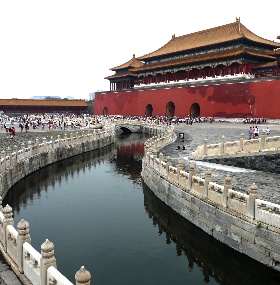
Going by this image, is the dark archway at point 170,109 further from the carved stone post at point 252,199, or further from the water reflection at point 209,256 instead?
the carved stone post at point 252,199

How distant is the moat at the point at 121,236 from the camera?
397 inches

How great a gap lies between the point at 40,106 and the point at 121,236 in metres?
58.9

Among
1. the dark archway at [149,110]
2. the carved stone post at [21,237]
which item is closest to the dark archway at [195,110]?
the dark archway at [149,110]

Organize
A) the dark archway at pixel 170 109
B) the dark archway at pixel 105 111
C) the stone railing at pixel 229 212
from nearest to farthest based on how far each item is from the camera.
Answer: the stone railing at pixel 229 212 → the dark archway at pixel 170 109 → the dark archway at pixel 105 111

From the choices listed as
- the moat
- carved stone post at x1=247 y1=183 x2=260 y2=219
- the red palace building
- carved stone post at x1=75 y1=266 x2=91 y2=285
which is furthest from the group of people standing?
carved stone post at x1=75 y1=266 x2=91 y2=285

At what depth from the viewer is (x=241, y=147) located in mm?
18766

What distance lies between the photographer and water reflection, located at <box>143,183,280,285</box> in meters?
9.63

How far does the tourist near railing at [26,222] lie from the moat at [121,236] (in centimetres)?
125

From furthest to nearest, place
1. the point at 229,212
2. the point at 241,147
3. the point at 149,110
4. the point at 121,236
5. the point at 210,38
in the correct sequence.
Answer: the point at 149,110
the point at 210,38
the point at 241,147
the point at 121,236
the point at 229,212

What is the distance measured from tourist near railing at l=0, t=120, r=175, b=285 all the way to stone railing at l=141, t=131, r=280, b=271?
20.0 ft

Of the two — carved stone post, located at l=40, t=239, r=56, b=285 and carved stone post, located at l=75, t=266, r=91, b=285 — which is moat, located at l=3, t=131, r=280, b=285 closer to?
carved stone post, located at l=40, t=239, r=56, b=285

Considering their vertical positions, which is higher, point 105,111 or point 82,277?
point 105,111

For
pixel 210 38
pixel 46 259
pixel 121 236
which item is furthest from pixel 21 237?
pixel 210 38

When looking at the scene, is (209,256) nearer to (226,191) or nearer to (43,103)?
(226,191)
